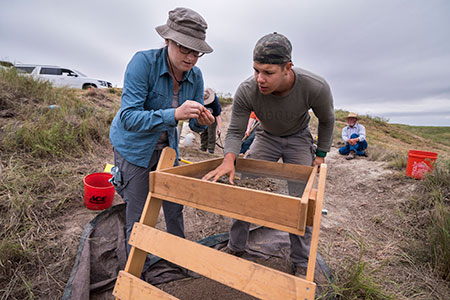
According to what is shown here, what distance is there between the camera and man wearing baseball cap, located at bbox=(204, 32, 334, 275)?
1605 mm

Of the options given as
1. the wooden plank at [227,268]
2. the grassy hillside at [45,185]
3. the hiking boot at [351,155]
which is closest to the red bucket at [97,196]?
the grassy hillside at [45,185]

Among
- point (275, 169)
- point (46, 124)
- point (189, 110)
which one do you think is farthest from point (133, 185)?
point (46, 124)

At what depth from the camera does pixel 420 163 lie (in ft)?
12.8

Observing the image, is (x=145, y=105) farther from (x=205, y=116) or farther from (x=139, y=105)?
(x=205, y=116)

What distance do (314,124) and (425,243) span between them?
9.28m

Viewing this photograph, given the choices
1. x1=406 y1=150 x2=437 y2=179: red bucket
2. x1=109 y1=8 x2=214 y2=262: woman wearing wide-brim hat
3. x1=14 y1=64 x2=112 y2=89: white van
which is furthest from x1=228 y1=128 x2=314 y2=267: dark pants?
x1=14 y1=64 x2=112 y2=89: white van

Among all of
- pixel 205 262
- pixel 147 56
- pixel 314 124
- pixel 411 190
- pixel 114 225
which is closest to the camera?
pixel 205 262

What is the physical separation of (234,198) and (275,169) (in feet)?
2.71

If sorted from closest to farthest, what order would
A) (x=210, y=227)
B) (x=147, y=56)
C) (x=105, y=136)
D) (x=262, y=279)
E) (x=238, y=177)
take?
(x=262, y=279) → (x=147, y=56) → (x=238, y=177) → (x=210, y=227) → (x=105, y=136)

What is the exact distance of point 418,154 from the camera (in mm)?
4012

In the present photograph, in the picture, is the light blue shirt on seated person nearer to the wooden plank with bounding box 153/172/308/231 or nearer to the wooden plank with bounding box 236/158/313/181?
the wooden plank with bounding box 236/158/313/181

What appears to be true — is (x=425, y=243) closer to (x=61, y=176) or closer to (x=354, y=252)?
(x=354, y=252)

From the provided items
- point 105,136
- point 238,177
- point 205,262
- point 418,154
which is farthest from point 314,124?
point 205,262

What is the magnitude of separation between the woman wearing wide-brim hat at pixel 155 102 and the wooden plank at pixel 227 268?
0.50 m
